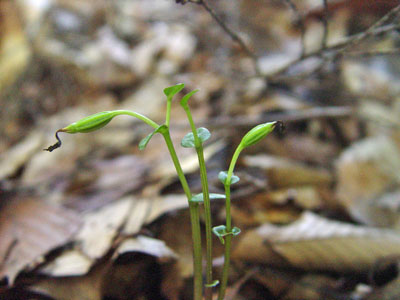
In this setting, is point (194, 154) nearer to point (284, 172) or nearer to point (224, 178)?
point (284, 172)

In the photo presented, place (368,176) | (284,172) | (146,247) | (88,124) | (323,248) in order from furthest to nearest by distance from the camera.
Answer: (368,176) < (284,172) < (323,248) < (146,247) < (88,124)

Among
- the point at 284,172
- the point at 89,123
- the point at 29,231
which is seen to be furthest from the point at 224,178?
the point at 284,172

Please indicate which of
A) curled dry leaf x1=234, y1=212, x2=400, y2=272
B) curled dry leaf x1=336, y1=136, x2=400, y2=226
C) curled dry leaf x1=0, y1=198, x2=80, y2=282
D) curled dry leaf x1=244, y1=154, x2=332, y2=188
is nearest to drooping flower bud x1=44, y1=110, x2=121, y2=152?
curled dry leaf x1=0, y1=198, x2=80, y2=282

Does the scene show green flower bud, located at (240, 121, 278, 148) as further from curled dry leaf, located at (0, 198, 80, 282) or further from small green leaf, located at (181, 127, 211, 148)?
curled dry leaf, located at (0, 198, 80, 282)

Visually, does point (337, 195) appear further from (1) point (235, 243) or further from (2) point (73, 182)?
(2) point (73, 182)

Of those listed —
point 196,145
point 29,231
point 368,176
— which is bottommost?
point 368,176

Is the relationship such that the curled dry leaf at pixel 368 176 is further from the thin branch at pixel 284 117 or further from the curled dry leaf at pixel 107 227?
the curled dry leaf at pixel 107 227

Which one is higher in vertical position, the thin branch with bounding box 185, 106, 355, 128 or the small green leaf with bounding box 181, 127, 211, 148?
the small green leaf with bounding box 181, 127, 211, 148
